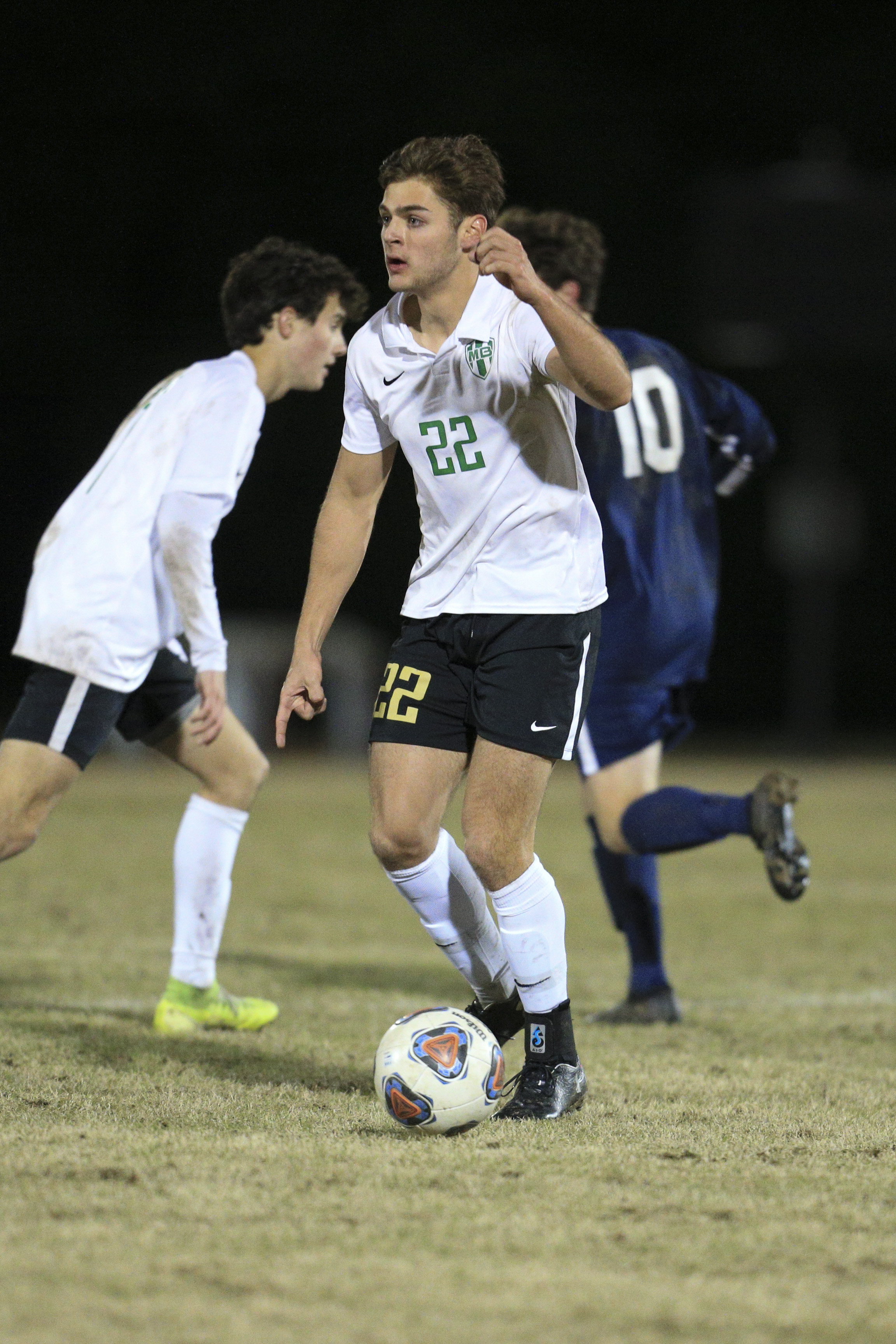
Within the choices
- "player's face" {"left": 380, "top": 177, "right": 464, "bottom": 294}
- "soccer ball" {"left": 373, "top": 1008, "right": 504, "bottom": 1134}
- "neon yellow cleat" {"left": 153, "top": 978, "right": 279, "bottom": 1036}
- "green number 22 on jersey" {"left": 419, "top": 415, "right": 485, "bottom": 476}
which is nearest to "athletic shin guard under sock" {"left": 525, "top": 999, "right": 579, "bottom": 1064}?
"soccer ball" {"left": 373, "top": 1008, "right": 504, "bottom": 1134}

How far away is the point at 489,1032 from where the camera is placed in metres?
3.93

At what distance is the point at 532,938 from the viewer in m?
3.96

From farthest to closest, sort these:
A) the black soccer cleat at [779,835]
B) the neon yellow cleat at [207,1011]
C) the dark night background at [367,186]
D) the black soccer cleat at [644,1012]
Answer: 1. the dark night background at [367,186]
2. the black soccer cleat at [644,1012]
3. the black soccer cleat at [779,835]
4. the neon yellow cleat at [207,1011]

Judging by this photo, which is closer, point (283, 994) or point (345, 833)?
point (283, 994)

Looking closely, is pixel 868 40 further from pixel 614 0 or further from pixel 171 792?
pixel 171 792

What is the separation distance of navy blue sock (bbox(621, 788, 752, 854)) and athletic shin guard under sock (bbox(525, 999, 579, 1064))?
1.44 m

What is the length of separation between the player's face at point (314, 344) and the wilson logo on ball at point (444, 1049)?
7.16ft

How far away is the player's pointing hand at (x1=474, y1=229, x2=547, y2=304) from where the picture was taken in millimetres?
3502

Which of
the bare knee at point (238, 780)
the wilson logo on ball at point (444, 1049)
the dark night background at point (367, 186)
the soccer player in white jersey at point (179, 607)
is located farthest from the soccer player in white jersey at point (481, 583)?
the dark night background at point (367, 186)

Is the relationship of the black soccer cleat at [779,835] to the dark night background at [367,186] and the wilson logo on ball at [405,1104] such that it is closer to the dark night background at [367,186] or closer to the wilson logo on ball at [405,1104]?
the wilson logo on ball at [405,1104]

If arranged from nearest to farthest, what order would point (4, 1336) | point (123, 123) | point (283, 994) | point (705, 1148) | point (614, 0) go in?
point (4, 1336) < point (705, 1148) < point (283, 994) < point (123, 123) < point (614, 0)

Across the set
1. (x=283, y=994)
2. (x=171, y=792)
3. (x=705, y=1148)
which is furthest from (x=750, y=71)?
(x=705, y=1148)

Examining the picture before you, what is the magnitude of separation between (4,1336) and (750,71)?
2718 cm

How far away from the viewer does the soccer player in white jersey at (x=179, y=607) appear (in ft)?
15.5
